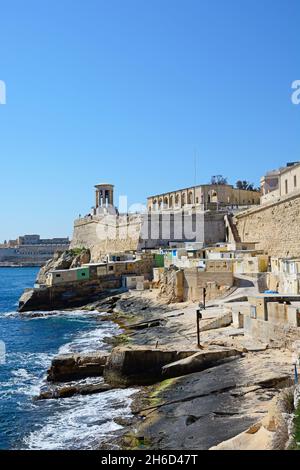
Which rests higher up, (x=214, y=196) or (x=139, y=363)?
(x=214, y=196)

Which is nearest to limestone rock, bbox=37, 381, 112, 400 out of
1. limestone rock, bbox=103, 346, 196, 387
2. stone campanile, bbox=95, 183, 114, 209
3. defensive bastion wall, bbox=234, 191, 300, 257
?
limestone rock, bbox=103, 346, 196, 387

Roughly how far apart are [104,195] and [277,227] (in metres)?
31.0

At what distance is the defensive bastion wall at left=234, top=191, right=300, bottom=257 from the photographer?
24.6 m

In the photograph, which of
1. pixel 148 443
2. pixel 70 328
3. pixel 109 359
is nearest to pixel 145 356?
pixel 109 359

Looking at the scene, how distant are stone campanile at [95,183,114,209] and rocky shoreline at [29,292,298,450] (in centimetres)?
3853

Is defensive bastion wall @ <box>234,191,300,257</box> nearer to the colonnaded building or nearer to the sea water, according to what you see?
the colonnaded building

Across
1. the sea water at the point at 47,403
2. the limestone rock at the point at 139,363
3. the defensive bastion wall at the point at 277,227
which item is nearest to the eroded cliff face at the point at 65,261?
the defensive bastion wall at the point at 277,227

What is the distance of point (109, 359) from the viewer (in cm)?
1355

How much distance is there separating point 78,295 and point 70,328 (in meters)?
7.73

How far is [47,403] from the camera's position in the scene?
40.8 feet

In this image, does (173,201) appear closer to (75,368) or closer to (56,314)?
(56,314)

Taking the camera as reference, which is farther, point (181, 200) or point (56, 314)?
point (181, 200)

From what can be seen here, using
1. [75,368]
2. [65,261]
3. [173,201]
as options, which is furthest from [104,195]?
[75,368]

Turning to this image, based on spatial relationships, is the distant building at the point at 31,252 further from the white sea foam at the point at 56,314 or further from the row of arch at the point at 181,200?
the white sea foam at the point at 56,314
